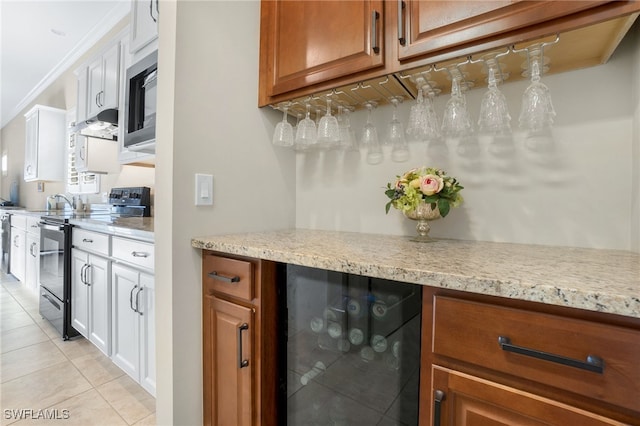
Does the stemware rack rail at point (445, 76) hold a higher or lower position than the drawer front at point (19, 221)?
higher

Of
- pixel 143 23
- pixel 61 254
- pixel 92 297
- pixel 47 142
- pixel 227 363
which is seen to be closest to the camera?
pixel 227 363

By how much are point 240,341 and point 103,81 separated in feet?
9.12

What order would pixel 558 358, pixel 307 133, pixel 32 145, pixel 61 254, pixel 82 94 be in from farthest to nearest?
pixel 32 145
pixel 82 94
pixel 61 254
pixel 307 133
pixel 558 358

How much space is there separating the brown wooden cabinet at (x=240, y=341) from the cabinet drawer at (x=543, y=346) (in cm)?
57

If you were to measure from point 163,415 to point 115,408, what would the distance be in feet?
2.32

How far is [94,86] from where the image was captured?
2.73m

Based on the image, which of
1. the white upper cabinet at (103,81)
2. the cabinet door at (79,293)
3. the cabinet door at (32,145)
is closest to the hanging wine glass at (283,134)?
the cabinet door at (79,293)

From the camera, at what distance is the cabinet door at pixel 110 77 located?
7.91 feet

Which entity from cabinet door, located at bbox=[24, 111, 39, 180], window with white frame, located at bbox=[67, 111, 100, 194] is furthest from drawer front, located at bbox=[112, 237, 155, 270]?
cabinet door, located at bbox=[24, 111, 39, 180]

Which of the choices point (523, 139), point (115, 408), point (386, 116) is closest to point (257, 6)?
point (386, 116)

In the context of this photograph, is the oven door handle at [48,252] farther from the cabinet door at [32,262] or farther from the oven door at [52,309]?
the cabinet door at [32,262]

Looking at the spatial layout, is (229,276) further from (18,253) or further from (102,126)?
(18,253)

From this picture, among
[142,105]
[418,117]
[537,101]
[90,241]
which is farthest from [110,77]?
[537,101]

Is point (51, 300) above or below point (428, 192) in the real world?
below
